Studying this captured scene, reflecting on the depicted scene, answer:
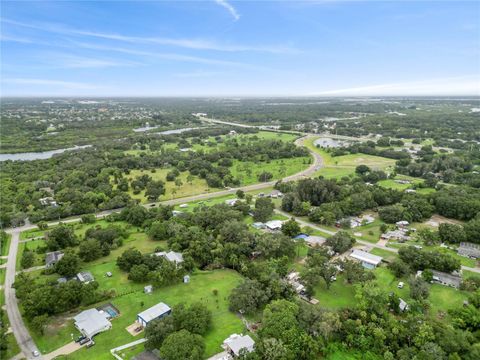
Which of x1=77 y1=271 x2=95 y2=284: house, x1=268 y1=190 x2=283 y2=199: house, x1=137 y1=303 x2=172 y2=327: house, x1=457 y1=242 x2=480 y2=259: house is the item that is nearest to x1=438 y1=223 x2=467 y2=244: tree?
x1=457 y1=242 x2=480 y2=259: house

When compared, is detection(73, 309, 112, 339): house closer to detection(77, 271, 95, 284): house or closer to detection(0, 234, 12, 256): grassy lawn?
detection(77, 271, 95, 284): house

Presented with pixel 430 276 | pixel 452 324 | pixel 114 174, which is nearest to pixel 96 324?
pixel 452 324

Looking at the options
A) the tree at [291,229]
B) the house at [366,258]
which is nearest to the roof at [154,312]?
the tree at [291,229]

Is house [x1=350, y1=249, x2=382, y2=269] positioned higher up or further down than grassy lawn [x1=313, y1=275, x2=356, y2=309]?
higher up

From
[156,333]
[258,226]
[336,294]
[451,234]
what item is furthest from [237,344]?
[451,234]

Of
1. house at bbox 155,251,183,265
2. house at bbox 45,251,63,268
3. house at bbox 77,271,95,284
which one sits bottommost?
house at bbox 77,271,95,284

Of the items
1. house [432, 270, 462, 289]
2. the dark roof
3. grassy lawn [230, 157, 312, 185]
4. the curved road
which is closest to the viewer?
the dark roof

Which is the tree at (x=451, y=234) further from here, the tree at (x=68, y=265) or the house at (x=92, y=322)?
the tree at (x=68, y=265)

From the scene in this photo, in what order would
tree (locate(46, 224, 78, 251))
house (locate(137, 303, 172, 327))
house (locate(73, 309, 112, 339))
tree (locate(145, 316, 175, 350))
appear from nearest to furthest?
tree (locate(145, 316, 175, 350))
house (locate(73, 309, 112, 339))
house (locate(137, 303, 172, 327))
tree (locate(46, 224, 78, 251))
